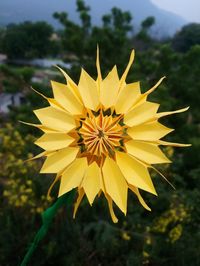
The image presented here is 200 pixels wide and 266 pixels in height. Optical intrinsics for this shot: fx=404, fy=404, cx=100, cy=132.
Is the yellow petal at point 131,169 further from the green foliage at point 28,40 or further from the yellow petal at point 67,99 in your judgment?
the green foliage at point 28,40

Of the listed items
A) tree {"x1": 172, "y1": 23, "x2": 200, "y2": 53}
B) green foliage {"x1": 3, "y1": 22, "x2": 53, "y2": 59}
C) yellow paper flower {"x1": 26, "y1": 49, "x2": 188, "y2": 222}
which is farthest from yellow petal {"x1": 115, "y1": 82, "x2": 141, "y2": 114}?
green foliage {"x1": 3, "y1": 22, "x2": 53, "y2": 59}

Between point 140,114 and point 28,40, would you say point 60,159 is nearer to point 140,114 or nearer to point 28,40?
point 140,114

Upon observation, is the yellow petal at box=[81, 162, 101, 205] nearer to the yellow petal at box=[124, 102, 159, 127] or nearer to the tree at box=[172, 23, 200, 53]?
the yellow petal at box=[124, 102, 159, 127]

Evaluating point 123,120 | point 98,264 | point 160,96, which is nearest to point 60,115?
point 123,120

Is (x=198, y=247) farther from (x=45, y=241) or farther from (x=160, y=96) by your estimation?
(x=160, y=96)

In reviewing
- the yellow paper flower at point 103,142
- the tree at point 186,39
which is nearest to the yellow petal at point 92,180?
the yellow paper flower at point 103,142

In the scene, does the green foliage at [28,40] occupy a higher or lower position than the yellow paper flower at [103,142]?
higher
